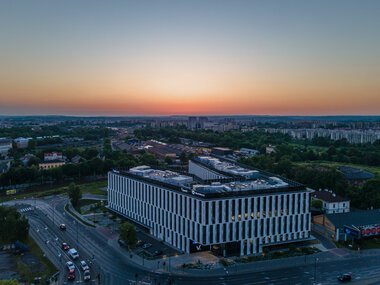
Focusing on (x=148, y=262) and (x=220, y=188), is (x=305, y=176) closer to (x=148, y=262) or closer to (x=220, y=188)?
(x=220, y=188)

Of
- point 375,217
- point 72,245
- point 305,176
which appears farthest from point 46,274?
point 305,176

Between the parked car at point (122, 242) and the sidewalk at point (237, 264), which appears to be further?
the parked car at point (122, 242)

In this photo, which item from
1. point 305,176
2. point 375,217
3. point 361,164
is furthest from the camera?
point 361,164

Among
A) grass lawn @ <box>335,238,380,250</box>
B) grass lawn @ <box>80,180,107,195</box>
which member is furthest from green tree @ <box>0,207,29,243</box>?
grass lawn @ <box>335,238,380,250</box>

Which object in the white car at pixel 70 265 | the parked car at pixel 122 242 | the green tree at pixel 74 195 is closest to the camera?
the white car at pixel 70 265

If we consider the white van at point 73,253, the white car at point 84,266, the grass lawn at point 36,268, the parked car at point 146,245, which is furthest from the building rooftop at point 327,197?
the grass lawn at point 36,268

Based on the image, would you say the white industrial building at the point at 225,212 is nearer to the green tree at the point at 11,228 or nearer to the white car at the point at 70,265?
the white car at the point at 70,265

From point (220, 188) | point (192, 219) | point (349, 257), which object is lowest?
point (349, 257)
